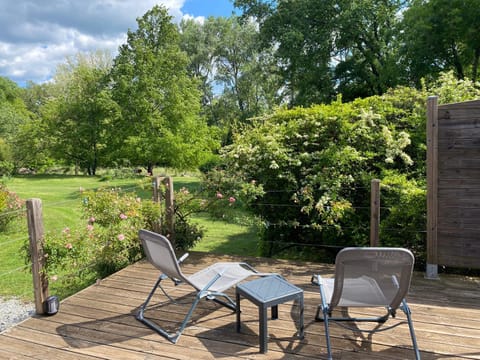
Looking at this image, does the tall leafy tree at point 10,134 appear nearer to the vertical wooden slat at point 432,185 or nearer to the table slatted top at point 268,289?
the table slatted top at point 268,289

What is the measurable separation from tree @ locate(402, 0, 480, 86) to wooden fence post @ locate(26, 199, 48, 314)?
40.2 ft

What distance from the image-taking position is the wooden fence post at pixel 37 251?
3.05m

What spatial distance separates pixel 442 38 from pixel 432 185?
983 centimetres

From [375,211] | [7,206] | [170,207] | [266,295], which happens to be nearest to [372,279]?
[266,295]

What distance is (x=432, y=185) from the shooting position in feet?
12.5

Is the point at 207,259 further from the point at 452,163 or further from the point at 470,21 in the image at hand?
the point at 470,21

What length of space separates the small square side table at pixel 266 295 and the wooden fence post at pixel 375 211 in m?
1.70

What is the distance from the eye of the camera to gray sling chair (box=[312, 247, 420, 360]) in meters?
2.15

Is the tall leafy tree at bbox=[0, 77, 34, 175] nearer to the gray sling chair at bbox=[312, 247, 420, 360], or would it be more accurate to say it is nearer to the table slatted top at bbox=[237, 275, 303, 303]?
the table slatted top at bbox=[237, 275, 303, 303]

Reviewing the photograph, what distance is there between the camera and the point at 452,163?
375 cm

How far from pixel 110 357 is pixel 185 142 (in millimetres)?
15749

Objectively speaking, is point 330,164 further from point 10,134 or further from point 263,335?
point 10,134

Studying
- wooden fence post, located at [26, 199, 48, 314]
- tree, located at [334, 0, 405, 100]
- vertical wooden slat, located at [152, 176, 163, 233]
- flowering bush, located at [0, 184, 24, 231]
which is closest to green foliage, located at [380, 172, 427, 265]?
vertical wooden slat, located at [152, 176, 163, 233]

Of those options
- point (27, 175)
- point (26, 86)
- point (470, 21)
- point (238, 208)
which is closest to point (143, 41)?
point (27, 175)
